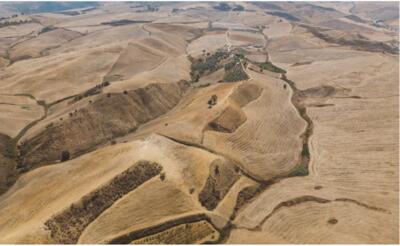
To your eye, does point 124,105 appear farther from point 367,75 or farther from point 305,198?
point 367,75

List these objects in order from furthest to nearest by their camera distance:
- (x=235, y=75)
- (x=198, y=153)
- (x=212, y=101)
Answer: (x=235, y=75) < (x=212, y=101) < (x=198, y=153)

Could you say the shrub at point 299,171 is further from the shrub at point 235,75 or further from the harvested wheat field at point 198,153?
the shrub at point 235,75

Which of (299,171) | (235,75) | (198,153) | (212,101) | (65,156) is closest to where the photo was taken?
(198,153)

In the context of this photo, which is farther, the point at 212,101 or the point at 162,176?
the point at 212,101

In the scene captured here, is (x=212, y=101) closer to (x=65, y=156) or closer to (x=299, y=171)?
(x=299, y=171)

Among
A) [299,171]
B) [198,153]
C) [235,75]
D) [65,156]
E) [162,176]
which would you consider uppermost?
[235,75]

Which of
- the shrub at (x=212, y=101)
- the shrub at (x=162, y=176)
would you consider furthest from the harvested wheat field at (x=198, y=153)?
the shrub at (x=212, y=101)

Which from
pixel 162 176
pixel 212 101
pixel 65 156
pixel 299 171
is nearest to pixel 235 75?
pixel 212 101

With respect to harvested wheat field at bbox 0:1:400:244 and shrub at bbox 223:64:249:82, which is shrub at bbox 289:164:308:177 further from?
shrub at bbox 223:64:249:82

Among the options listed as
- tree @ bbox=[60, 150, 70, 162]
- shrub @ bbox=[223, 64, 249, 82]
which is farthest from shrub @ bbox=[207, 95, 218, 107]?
tree @ bbox=[60, 150, 70, 162]

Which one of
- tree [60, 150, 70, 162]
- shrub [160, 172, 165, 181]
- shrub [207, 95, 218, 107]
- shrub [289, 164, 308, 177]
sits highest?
shrub [207, 95, 218, 107]

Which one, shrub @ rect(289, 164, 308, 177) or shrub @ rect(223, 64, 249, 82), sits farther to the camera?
shrub @ rect(223, 64, 249, 82)
